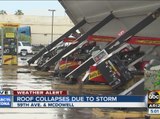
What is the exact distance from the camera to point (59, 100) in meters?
8.31

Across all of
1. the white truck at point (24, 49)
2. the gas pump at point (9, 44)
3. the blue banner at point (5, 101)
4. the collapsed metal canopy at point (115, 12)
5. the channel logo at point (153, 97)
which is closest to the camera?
the blue banner at point (5, 101)

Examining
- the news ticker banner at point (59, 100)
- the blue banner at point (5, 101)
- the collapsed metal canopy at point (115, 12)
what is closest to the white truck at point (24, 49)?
the collapsed metal canopy at point (115, 12)

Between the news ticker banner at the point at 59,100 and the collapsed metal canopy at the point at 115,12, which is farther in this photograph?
the collapsed metal canopy at the point at 115,12

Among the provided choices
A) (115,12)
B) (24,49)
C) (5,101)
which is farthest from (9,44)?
(24,49)

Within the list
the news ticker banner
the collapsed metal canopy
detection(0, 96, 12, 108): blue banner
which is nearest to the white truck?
the collapsed metal canopy

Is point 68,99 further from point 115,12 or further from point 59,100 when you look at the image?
point 115,12

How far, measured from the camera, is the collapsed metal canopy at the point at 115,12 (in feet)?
60.6

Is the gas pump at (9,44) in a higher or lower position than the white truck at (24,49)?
lower

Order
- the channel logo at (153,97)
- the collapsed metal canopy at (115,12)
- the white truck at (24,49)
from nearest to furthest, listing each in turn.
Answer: the channel logo at (153,97), the collapsed metal canopy at (115,12), the white truck at (24,49)

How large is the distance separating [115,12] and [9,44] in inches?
413

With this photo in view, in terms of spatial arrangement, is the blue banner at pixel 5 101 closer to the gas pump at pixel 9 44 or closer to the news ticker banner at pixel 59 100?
the news ticker banner at pixel 59 100

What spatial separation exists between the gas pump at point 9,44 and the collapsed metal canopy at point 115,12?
4.02m

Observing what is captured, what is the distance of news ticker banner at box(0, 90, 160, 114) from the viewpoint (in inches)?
324

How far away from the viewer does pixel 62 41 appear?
1108 inches
